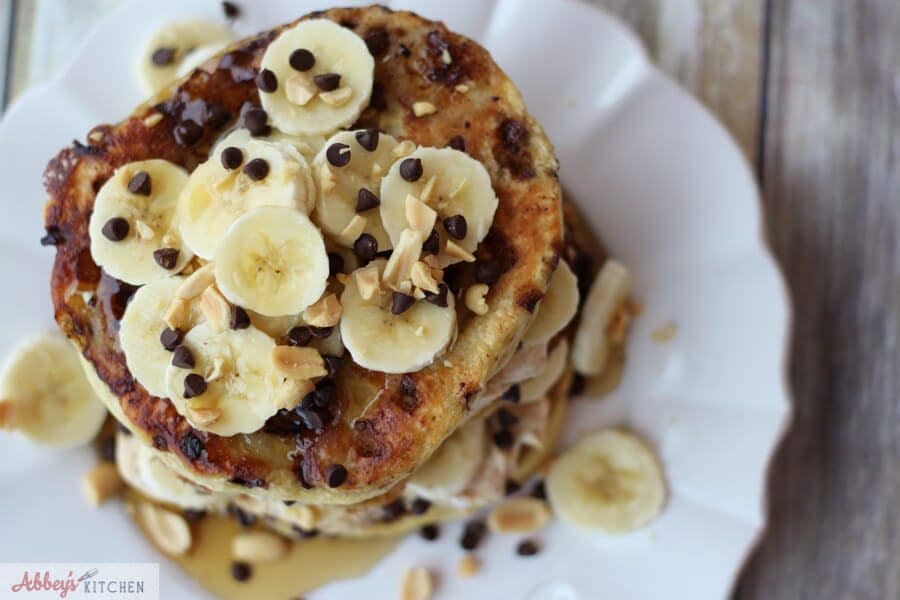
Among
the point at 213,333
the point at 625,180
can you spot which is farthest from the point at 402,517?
the point at 625,180

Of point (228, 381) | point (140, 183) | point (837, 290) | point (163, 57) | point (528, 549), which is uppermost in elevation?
point (140, 183)

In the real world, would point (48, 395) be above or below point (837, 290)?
above

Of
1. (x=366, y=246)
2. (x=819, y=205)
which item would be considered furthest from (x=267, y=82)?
(x=819, y=205)

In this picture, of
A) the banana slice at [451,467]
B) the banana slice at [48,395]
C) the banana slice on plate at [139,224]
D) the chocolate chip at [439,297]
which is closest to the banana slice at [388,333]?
the chocolate chip at [439,297]

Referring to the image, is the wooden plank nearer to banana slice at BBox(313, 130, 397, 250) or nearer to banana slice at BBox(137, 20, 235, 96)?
banana slice at BBox(313, 130, 397, 250)

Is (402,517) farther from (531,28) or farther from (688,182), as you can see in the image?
(531,28)

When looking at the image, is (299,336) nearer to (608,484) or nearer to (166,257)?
(166,257)

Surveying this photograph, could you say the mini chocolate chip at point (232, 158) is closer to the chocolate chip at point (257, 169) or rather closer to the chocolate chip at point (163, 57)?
the chocolate chip at point (257, 169)
